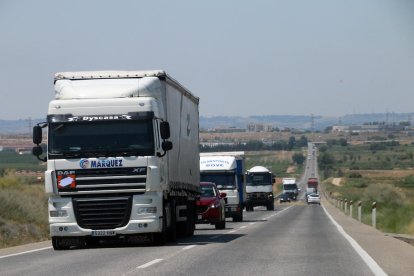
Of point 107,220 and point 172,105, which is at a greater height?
point 172,105

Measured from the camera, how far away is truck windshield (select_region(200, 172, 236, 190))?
47.3 m

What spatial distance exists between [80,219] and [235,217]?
2414 centimetres

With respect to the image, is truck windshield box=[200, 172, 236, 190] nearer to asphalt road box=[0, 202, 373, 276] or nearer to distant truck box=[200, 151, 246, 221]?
distant truck box=[200, 151, 246, 221]

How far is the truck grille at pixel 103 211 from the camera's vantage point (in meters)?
22.8

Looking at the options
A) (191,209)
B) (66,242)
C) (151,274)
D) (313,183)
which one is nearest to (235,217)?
(191,209)

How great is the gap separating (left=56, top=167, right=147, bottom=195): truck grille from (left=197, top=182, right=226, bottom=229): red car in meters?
11.1

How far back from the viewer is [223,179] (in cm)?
4772

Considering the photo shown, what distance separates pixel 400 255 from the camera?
70.5ft

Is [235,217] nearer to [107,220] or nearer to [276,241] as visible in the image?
[276,241]

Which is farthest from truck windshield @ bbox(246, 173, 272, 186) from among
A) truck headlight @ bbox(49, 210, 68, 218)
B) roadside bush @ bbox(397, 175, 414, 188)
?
roadside bush @ bbox(397, 175, 414, 188)

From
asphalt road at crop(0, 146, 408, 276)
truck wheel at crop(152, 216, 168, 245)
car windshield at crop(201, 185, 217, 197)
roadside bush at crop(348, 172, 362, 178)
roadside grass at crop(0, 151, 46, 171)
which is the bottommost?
asphalt road at crop(0, 146, 408, 276)

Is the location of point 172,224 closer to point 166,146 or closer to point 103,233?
point 103,233

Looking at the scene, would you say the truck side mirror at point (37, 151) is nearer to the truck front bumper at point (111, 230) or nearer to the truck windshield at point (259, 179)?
the truck front bumper at point (111, 230)

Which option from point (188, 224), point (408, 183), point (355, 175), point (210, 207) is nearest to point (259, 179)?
point (210, 207)
